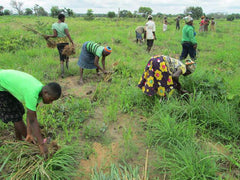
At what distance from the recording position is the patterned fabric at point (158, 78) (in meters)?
3.26

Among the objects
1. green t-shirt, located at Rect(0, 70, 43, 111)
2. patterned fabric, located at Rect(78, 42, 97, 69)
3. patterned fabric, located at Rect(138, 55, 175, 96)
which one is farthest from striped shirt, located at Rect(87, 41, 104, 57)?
green t-shirt, located at Rect(0, 70, 43, 111)

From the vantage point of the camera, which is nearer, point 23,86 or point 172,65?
point 23,86

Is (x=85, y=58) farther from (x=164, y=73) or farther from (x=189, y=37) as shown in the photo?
(x=189, y=37)

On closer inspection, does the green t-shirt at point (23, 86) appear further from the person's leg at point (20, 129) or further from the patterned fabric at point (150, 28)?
the patterned fabric at point (150, 28)

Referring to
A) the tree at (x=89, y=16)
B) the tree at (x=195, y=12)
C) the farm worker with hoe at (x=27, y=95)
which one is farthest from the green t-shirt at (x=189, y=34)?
the tree at (x=195, y=12)

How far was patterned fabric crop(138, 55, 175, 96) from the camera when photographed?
128 inches

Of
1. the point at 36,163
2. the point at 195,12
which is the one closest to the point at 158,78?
the point at 36,163

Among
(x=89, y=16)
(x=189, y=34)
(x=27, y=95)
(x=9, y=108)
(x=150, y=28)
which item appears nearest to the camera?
(x=27, y=95)

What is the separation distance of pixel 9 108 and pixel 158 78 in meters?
2.37

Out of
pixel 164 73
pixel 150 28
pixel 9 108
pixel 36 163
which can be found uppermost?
pixel 150 28

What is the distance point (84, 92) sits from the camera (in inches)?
168

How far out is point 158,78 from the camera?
3.34 m

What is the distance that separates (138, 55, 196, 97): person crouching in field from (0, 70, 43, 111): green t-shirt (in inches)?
78.2

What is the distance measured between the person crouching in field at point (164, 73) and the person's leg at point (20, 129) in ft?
6.84
